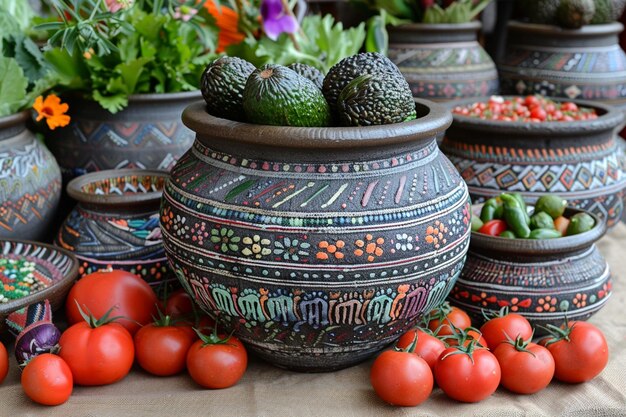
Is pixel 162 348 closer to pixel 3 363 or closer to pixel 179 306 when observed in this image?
pixel 179 306

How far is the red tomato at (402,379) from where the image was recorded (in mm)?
1304

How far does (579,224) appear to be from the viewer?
1.65 m

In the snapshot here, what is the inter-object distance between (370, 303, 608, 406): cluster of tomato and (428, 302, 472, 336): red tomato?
2cm

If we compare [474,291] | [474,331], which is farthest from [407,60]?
[474,331]

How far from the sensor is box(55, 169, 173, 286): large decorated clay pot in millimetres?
1716

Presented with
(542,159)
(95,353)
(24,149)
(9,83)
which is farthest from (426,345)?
(9,83)

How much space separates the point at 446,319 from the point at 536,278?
236mm

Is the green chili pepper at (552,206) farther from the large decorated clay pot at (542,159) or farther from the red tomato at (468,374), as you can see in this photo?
the red tomato at (468,374)

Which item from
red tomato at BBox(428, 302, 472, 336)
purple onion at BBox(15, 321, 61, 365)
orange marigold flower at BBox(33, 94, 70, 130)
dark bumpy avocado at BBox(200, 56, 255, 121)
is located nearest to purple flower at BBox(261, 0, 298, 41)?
orange marigold flower at BBox(33, 94, 70, 130)

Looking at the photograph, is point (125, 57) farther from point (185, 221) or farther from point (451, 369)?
point (451, 369)

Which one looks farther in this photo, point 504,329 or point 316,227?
point 504,329

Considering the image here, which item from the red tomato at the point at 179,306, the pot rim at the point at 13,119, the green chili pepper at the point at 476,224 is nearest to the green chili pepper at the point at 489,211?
the green chili pepper at the point at 476,224

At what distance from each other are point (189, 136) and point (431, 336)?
945mm

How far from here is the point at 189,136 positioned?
2.05m
